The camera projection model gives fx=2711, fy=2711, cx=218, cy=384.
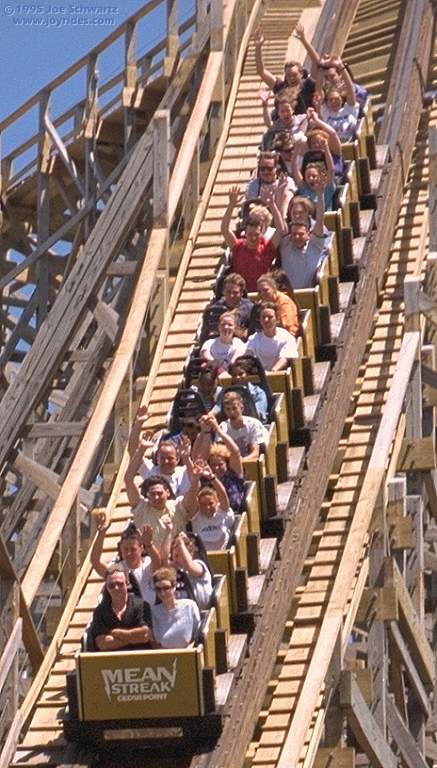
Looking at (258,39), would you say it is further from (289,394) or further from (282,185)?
(289,394)

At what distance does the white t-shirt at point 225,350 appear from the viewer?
15.2 meters

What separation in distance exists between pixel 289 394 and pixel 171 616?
240 cm

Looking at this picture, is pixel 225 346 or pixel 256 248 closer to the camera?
pixel 225 346

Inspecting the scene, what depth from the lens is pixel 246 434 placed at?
1431 cm

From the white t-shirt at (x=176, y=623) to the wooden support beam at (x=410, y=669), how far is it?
9.32 feet

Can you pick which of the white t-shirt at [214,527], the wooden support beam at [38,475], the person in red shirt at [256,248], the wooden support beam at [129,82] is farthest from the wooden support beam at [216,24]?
the white t-shirt at [214,527]

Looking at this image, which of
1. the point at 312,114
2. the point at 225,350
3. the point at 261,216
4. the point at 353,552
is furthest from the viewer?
the point at 312,114

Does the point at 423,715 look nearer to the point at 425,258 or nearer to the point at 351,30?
the point at 425,258

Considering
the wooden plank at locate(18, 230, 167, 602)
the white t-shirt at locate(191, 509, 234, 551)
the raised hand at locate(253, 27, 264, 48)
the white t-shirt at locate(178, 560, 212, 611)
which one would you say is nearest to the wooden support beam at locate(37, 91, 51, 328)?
the raised hand at locate(253, 27, 264, 48)

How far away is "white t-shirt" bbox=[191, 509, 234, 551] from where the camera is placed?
44.8 ft

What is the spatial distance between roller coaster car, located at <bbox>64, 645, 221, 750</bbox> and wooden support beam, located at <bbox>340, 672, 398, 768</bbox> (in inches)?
61.1

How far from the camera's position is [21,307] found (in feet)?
76.8

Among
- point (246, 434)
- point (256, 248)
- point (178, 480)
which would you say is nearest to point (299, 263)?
point (256, 248)

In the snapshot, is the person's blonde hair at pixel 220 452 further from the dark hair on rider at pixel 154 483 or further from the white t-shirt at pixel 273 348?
the white t-shirt at pixel 273 348
